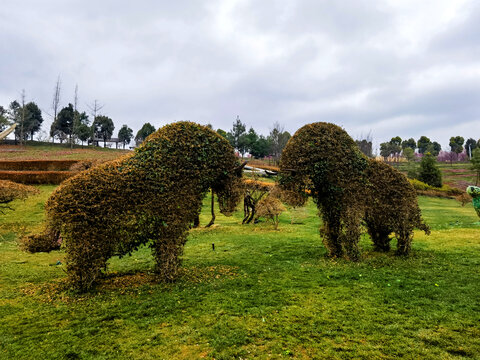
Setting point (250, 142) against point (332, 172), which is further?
point (250, 142)

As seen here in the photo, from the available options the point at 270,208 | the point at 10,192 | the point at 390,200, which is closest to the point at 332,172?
the point at 390,200

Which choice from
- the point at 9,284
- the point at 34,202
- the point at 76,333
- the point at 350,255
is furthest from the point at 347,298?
the point at 34,202

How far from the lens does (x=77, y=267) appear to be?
571 cm

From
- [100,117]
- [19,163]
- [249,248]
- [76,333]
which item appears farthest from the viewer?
[100,117]

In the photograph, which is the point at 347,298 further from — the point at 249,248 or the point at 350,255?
the point at 249,248

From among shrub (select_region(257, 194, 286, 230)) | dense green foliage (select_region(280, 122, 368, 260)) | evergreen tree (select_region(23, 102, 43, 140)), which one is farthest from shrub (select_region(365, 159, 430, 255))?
evergreen tree (select_region(23, 102, 43, 140))

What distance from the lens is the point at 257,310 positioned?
5215 mm

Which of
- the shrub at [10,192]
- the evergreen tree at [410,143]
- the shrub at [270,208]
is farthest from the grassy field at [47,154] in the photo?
the evergreen tree at [410,143]

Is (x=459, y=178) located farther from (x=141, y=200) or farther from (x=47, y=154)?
(x=47, y=154)

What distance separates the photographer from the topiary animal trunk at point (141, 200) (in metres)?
5.62

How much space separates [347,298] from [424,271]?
3111mm

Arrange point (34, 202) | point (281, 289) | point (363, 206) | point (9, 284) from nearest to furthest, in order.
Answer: point (281, 289) < point (9, 284) < point (363, 206) < point (34, 202)

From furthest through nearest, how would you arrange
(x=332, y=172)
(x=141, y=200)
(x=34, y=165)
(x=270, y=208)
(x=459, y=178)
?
(x=459, y=178) → (x=34, y=165) → (x=270, y=208) → (x=332, y=172) → (x=141, y=200)

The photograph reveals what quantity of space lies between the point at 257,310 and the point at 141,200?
332 centimetres
